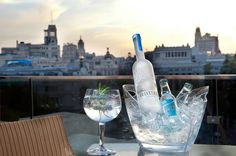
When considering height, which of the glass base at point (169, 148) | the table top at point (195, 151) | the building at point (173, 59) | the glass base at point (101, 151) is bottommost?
the table top at point (195, 151)

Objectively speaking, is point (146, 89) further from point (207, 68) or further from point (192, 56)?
point (192, 56)

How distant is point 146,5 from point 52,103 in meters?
1.62

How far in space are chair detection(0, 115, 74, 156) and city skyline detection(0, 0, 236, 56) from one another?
2.92m

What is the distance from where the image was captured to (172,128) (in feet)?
4.68

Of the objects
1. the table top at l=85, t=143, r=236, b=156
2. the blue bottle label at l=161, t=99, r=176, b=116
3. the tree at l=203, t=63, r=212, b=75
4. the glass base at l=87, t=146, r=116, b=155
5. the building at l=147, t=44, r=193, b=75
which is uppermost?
the building at l=147, t=44, r=193, b=75

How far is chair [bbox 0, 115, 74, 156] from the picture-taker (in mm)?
1462

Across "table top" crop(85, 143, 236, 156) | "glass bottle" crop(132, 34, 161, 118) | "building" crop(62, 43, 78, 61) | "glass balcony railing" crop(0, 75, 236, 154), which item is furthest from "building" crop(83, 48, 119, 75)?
"glass bottle" crop(132, 34, 161, 118)

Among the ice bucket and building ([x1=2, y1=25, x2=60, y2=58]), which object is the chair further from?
building ([x1=2, y1=25, x2=60, y2=58])

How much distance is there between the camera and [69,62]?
5.02 metres

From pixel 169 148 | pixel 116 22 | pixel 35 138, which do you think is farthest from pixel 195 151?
pixel 116 22

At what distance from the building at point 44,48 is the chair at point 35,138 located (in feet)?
11.0

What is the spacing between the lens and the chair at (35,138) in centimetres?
146

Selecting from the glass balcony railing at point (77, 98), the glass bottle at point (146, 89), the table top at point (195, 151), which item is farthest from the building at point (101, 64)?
the glass bottle at point (146, 89)

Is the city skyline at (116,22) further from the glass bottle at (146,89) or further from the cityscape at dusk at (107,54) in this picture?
the glass bottle at (146,89)
